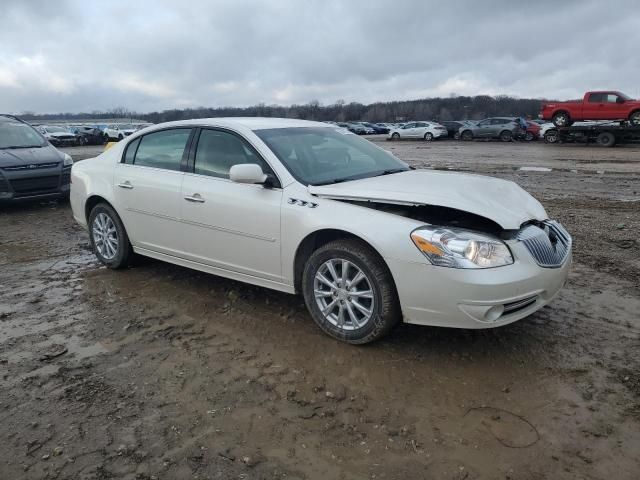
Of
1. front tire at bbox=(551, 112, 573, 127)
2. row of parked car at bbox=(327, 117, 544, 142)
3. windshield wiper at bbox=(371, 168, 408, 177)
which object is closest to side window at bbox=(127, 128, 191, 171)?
windshield wiper at bbox=(371, 168, 408, 177)

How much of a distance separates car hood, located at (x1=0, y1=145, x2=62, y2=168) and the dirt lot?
4.78 meters

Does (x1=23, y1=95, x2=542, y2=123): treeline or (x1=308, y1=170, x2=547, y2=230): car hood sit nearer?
(x1=308, y1=170, x2=547, y2=230): car hood

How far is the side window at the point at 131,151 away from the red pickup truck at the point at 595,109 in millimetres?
26812

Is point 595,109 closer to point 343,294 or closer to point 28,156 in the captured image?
point 28,156

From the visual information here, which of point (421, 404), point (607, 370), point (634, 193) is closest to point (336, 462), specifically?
point (421, 404)

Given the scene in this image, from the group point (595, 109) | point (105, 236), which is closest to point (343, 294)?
point (105, 236)

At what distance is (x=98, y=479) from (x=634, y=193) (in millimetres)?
11021

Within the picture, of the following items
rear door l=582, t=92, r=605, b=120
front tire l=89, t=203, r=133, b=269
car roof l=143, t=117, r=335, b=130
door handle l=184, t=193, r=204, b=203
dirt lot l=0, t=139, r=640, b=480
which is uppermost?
rear door l=582, t=92, r=605, b=120

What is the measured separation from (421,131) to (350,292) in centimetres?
3683

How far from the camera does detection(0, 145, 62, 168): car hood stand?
359 inches

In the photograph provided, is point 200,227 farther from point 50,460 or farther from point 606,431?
point 606,431

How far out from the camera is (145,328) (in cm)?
418

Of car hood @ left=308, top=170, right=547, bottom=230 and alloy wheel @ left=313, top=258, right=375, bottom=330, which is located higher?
car hood @ left=308, top=170, right=547, bottom=230

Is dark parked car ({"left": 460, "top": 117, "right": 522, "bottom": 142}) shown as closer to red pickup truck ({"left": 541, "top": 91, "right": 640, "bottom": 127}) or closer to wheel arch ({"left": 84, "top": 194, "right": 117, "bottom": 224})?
red pickup truck ({"left": 541, "top": 91, "right": 640, "bottom": 127})
